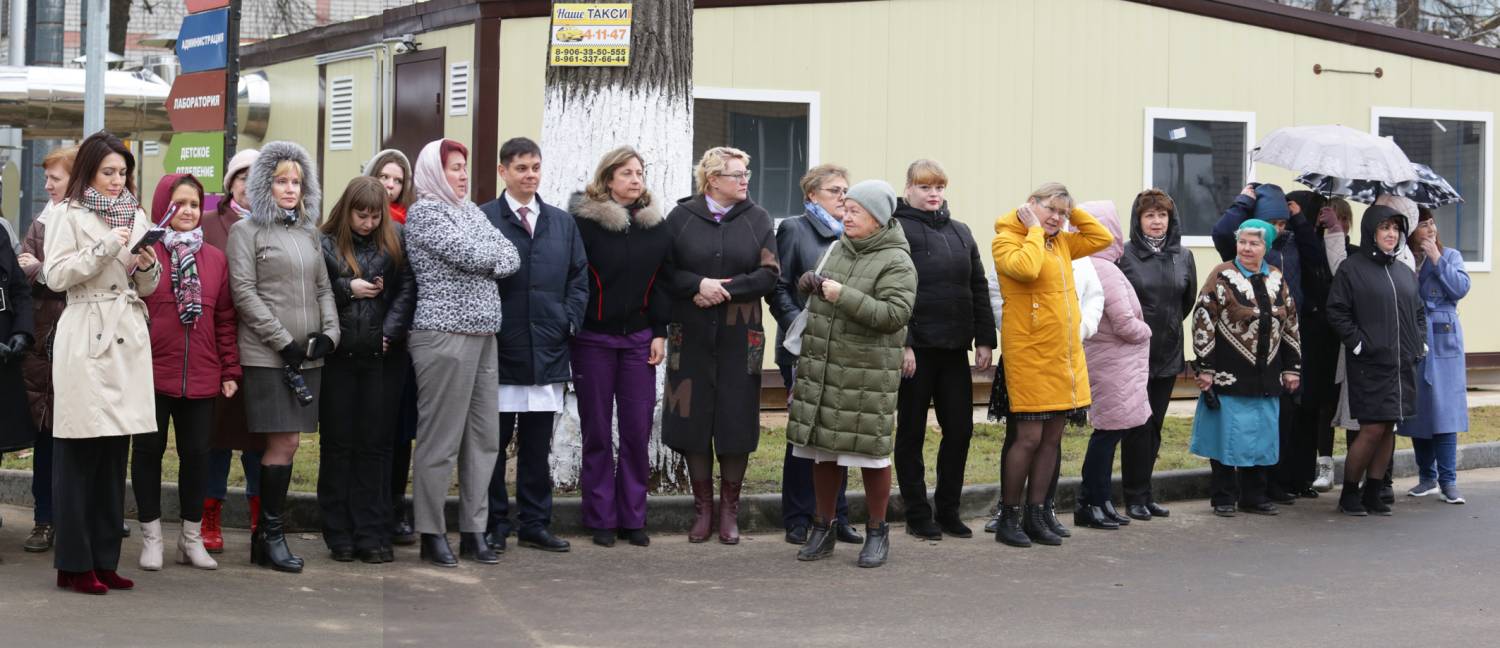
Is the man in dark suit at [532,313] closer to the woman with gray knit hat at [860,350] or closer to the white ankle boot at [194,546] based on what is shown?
the woman with gray knit hat at [860,350]

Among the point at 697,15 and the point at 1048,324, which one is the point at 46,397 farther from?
the point at 697,15

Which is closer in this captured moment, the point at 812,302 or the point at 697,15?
the point at 812,302

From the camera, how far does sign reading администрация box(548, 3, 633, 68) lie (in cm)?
909

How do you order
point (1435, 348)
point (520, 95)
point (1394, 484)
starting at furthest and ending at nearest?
point (520, 95) < point (1394, 484) < point (1435, 348)

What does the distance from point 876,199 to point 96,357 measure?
329cm

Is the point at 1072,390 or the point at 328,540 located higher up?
the point at 1072,390

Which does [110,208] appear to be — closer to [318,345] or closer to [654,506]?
[318,345]

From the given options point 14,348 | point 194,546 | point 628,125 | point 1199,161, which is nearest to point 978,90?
point 1199,161

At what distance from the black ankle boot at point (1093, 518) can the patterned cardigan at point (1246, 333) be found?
1.04 meters

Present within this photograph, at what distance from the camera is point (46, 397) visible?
24.6 ft

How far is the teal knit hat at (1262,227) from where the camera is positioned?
9445mm

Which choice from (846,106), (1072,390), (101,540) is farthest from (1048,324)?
(846,106)

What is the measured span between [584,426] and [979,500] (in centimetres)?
234

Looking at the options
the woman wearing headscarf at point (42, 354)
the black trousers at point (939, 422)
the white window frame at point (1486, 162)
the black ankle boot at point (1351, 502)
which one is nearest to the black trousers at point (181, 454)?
the woman wearing headscarf at point (42, 354)
